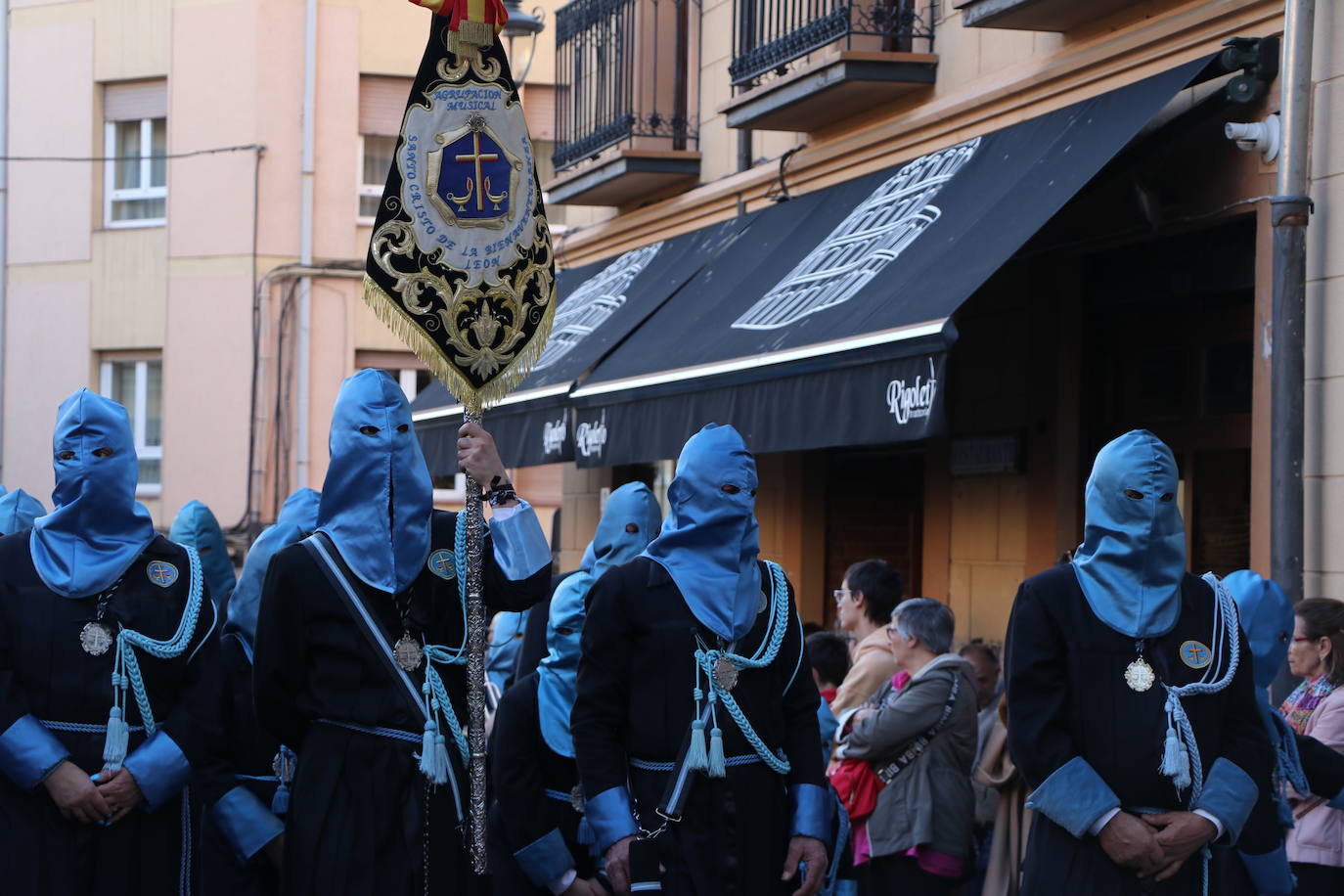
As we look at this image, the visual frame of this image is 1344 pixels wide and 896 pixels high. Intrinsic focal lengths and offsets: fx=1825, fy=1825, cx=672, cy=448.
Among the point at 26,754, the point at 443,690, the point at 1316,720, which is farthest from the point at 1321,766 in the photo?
the point at 26,754

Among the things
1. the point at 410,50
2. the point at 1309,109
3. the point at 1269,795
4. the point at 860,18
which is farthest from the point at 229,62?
the point at 1269,795

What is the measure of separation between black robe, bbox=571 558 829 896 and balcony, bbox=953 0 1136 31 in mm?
4298

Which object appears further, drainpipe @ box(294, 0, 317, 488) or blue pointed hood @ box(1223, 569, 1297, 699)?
drainpipe @ box(294, 0, 317, 488)

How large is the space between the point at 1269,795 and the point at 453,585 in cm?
238

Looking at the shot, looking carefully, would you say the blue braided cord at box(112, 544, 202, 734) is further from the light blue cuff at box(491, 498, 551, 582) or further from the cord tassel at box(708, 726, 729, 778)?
the cord tassel at box(708, 726, 729, 778)

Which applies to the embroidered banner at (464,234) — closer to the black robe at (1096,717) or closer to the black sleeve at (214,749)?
the black sleeve at (214,749)

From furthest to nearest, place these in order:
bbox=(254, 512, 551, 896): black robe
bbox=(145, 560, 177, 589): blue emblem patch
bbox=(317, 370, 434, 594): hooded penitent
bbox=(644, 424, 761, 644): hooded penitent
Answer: bbox=(145, 560, 177, 589): blue emblem patch → bbox=(644, 424, 761, 644): hooded penitent → bbox=(317, 370, 434, 594): hooded penitent → bbox=(254, 512, 551, 896): black robe

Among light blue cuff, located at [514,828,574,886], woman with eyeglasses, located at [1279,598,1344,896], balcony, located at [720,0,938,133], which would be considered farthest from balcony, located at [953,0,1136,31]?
light blue cuff, located at [514,828,574,886]

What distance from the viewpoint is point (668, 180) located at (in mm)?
13195

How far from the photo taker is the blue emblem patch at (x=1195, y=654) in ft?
16.4

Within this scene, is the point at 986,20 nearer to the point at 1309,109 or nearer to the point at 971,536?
the point at 1309,109

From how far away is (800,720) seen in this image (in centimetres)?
525

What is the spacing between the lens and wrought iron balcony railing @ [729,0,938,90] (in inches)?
397

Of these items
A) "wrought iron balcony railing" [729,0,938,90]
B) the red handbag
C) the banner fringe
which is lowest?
the red handbag
